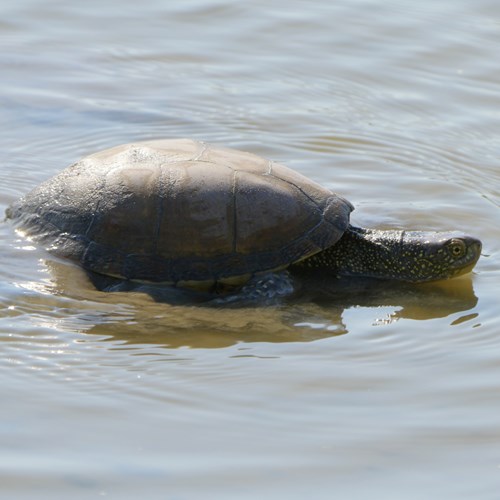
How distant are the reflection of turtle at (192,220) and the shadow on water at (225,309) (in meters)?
0.12

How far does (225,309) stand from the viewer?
630 centimetres

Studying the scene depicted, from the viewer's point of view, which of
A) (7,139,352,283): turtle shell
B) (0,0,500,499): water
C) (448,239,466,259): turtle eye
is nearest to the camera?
(0,0,500,499): water

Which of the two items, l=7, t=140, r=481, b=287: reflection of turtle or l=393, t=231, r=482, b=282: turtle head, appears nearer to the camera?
l=7, t=140, r=481, b=287: reflection of turtle

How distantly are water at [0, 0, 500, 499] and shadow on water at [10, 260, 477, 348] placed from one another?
0.02m

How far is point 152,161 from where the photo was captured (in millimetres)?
6668

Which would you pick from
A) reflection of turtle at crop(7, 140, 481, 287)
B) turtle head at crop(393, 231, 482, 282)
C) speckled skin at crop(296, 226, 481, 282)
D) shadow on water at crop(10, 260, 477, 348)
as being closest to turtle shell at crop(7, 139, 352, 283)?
reflection of turtle at crop(7, 140, 481, 287)

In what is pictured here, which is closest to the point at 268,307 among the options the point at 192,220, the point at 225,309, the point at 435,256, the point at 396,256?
the point at 225,309

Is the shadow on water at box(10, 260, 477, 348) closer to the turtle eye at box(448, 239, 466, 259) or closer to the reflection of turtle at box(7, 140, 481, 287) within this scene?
the reflection of turtle at box(7, 140, 481, 287)

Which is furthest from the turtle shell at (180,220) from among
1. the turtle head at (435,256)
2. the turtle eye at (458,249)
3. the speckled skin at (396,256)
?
the turtle eye at (458,249)

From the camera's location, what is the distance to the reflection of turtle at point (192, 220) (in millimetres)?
6445

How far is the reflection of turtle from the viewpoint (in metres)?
6.45

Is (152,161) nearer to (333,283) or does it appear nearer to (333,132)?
(333,283)

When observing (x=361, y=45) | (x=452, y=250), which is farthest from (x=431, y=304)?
(x=361, y=45)

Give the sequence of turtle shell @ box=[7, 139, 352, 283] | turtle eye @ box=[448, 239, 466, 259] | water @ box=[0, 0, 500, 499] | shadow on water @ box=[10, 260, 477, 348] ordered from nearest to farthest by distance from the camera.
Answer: water @ box=[0, 0, 500, 499] < shadow on water @ box=[10, 260, 477, 348] < turtle shell @ box=[7, 139, 352, 283] < turtle eye @ box=[448, 239, 466, 259]
